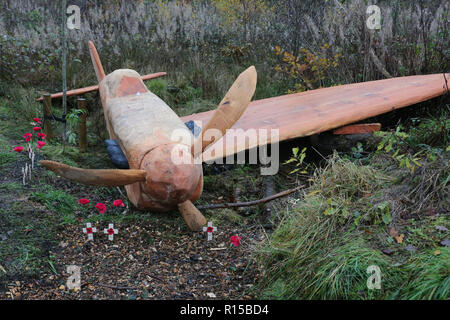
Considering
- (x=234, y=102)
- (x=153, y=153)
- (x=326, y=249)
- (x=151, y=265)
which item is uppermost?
→ (x=234, y=102)

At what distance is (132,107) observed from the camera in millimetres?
4016

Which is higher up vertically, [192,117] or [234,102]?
[234,102]

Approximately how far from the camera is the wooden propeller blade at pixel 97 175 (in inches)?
104

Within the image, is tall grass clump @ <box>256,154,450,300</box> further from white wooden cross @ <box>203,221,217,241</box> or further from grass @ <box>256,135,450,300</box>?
white wooden cross @ <box>203,221,217,241</box>

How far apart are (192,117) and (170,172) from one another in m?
2.18

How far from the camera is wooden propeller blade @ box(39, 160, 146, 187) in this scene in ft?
8.66

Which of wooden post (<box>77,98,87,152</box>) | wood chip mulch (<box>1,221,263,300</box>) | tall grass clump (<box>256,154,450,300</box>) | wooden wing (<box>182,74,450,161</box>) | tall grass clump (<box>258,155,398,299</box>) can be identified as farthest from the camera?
wooden post (<box>77,98,87,152</box>)

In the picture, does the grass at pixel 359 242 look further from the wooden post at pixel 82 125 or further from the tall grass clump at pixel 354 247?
the wooden post at pixel 82 125

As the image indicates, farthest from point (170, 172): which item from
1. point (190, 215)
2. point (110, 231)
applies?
point (110, 231)

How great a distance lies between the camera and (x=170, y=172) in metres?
3.05

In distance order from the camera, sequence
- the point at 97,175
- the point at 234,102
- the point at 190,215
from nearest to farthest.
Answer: the point at 97,175 < the point at 234,102 < the point at 190,215

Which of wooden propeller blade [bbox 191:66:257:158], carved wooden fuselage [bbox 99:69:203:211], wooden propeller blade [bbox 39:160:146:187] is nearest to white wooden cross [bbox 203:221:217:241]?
carved wooden fuselage [bbox 99:69:203:211]

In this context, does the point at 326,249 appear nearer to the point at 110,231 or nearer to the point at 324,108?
the point at 110,231

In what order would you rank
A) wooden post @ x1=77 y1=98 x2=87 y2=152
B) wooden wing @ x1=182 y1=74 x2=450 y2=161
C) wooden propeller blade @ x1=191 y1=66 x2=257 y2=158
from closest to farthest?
wooden propeller blade @ x1=191 y1=66 x2=257 y2=158 → wooden wing @ x1=182 y1=74 x2=450 y2=161 → wooden post @ x1=77 y1=98 x2=87 y2=152
